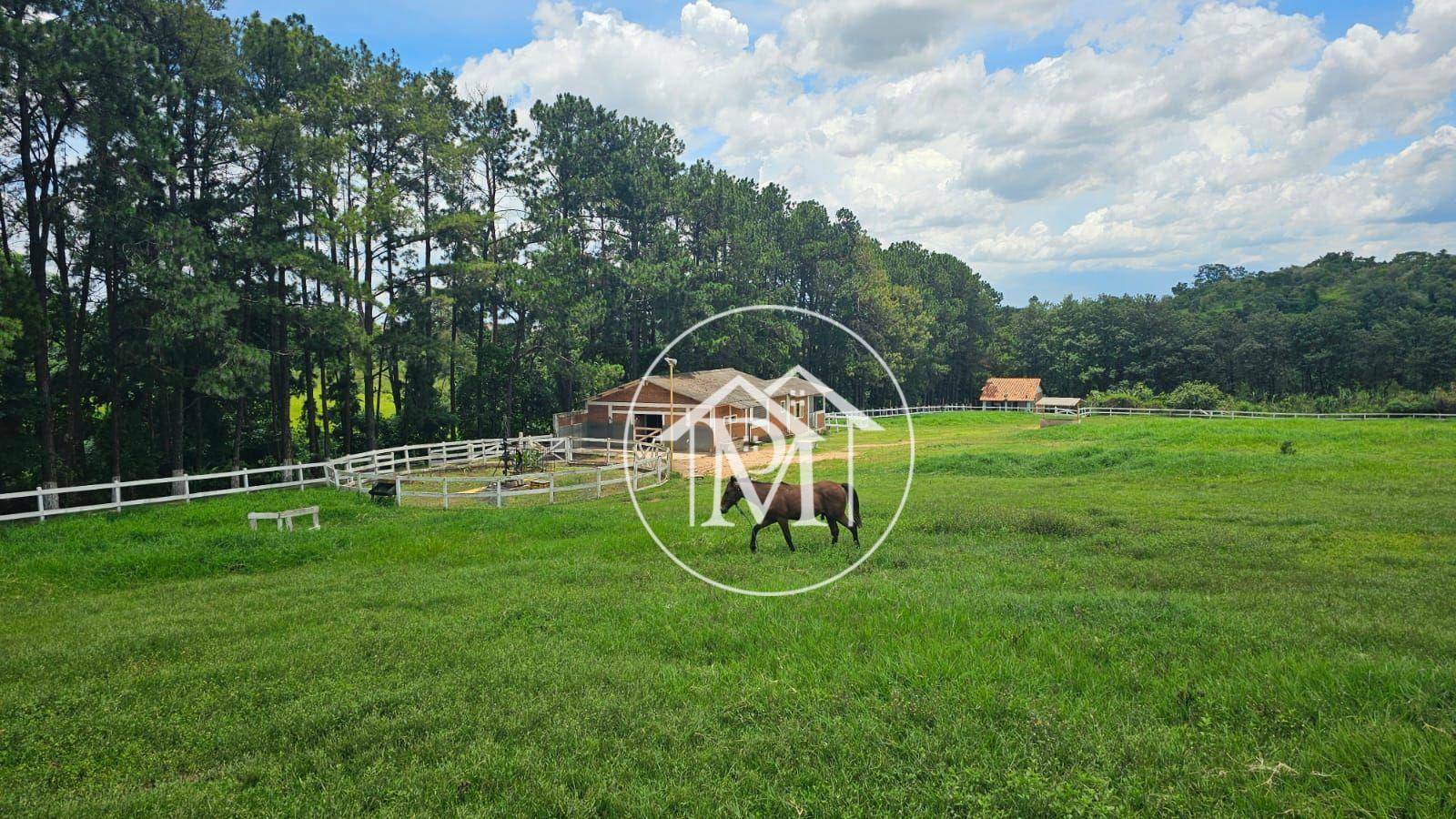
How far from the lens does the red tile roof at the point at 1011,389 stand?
6981 cm

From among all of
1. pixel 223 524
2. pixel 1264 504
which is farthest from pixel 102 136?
pixel 1264 504

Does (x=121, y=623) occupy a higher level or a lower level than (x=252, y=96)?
lower

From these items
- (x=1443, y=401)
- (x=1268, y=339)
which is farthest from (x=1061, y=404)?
(x=1268, y=339)

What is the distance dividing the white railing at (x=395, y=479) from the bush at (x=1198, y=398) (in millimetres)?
54197

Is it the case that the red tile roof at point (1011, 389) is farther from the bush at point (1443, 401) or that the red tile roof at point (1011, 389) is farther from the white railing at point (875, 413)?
the bush at point (1443, 401)

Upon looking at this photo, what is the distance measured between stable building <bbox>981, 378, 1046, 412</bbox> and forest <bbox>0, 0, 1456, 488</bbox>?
12.3m

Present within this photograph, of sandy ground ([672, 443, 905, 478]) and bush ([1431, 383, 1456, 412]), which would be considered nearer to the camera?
sandy ground ([672, 443, 905, 478])

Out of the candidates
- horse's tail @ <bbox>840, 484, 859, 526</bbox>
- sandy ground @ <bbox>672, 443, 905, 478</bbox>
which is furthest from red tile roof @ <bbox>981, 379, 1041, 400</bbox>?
horse's tail @ <bbox>840, 484, 859, 526</bbox>

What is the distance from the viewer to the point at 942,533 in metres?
13.3

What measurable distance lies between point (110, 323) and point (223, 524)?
1084 cm

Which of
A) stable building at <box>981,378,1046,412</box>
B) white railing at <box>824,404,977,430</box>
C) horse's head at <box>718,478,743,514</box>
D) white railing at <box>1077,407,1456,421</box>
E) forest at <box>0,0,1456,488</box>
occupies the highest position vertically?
forest at <box>0,0,1456,488</box>

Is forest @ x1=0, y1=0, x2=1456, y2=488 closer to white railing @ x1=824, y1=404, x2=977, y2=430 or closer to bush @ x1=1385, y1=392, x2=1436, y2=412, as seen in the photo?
white railing @ x1=824, y1=404, x2=977, y2=430

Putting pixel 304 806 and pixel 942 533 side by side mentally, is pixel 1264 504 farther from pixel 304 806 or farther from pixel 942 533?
pixel 304 806

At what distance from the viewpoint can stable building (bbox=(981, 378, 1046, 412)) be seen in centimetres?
6969
